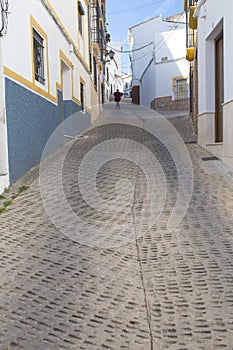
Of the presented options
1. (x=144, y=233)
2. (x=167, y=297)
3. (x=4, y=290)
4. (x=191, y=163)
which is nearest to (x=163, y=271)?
(x=167, y=297)

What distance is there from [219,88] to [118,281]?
6.13 metres

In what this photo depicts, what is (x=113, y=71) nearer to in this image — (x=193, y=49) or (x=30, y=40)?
(x=193, y=49)

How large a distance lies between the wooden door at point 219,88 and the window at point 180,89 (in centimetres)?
1486

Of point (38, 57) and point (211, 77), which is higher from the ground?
point (38, 57)

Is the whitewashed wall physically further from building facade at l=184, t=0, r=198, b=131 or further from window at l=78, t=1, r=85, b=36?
building facade at l=184, t=0, r=198, b=131

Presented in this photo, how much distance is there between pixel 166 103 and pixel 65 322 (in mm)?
21622

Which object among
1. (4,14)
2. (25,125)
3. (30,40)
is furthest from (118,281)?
(30,40)

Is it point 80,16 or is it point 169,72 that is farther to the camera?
point 169,72

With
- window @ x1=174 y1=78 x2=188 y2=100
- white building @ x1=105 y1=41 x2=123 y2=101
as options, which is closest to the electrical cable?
window @ x1=174 y1=78 x2=188 y2=100

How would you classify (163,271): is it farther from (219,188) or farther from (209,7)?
(209,7)

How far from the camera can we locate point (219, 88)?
7.88m

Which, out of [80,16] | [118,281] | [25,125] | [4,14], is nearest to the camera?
[118,281]

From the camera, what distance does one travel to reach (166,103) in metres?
22.9

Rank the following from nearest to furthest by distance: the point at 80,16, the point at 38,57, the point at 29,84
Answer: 1. the point at 29,84
2. the point at 38,57
3. the point at 80,16
